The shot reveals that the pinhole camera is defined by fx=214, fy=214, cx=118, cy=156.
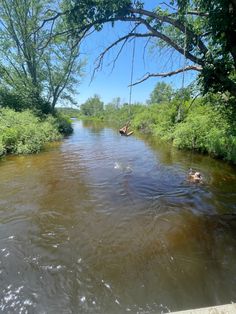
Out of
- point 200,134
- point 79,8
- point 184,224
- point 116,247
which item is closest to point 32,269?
point 116,247

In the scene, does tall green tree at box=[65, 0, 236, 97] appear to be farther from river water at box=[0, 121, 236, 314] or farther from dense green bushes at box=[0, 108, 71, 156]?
dense green bushes at box=[0, 108, 71, 156]

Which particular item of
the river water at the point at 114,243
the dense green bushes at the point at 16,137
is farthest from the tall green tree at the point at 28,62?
the river water at the point at 114,243

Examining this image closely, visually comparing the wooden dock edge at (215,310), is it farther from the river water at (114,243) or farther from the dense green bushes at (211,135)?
the dense green bushes at (211,135)

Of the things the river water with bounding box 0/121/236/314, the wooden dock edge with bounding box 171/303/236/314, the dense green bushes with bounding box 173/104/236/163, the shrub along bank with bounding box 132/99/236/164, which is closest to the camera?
the wooden dock edge with bounding box 171/303/236/314

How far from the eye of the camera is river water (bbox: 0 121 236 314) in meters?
2.97

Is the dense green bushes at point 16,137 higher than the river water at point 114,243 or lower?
higher

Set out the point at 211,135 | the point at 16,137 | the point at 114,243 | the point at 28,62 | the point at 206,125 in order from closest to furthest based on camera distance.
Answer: the point at 114,243 → the point at 211,135 → the point at 16,137 → the point at 206,125 → the point at 28,62

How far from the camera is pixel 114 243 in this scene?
416 centimetres

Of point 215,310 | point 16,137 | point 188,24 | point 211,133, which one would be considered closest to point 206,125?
point 211,133

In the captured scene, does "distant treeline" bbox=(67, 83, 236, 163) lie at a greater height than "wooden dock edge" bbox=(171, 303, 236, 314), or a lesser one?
greater

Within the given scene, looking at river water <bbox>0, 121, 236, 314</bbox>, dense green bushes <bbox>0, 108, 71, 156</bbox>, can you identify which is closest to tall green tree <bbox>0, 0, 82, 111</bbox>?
dense green bushes <bbox>0, 108, 71, 156</bbox>

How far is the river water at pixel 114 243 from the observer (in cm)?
297

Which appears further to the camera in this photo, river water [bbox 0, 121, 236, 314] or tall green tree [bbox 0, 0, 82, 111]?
tall green tree [bbox 0, 0, 82, 111]

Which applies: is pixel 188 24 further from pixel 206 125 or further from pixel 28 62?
pixel 28 62
